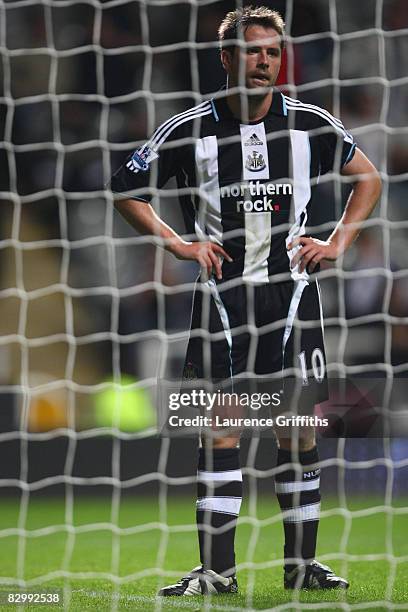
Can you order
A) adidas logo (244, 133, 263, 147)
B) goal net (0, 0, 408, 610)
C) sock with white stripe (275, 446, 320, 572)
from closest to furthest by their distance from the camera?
sock with white stripe (275, 446, 320, 572), adidas logo (244, 133, 263, 147), goal net (0, 0, 408, 610)

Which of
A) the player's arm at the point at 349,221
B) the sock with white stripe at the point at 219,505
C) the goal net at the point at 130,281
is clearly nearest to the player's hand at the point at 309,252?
the player's arm at the point at 349,221

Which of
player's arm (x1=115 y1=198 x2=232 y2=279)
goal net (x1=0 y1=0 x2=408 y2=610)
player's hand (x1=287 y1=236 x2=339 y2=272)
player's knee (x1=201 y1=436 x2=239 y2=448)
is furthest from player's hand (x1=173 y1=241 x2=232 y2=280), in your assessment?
goal net (x1=0 y1=0 x2=408 y2=610)

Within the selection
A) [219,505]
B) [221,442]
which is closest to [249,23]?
[221,442]

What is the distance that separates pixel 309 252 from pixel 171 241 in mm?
398

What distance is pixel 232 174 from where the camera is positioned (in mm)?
3031

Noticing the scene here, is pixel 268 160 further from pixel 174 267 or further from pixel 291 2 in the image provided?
pixel 291 2

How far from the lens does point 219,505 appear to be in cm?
286

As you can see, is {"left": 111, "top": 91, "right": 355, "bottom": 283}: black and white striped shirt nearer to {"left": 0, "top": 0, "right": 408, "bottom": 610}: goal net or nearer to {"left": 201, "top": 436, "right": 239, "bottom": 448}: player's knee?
{"left": 201, "top": 436, "right": 239, "bottom": 448}: player's knee

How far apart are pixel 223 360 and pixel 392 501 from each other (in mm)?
2275

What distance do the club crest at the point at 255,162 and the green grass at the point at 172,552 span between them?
3.51ft

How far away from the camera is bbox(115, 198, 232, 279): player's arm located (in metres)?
2.96

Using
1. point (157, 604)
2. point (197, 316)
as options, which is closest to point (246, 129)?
point (197, 316)

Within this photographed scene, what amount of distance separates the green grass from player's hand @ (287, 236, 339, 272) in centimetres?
77

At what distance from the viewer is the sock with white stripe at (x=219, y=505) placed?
283 centimetres
